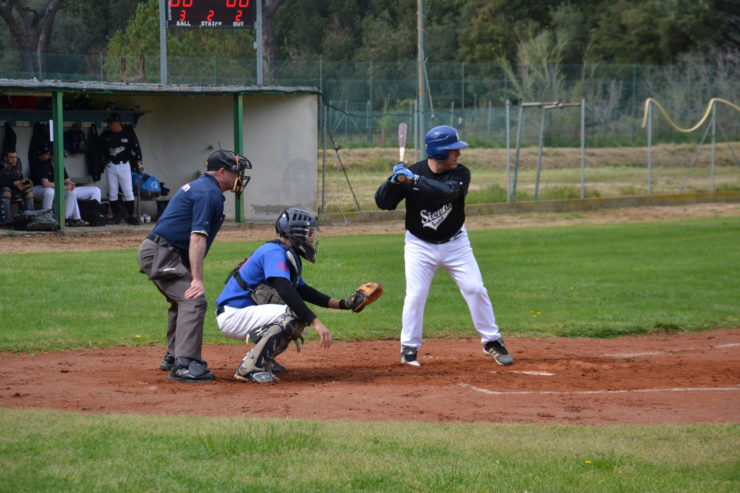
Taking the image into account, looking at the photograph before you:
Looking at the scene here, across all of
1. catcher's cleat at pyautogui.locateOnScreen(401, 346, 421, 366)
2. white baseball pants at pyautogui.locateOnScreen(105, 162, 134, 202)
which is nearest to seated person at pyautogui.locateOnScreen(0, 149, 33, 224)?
white baseball pants at pyautogui.locateOnScreen(105, 162, 134, 202)

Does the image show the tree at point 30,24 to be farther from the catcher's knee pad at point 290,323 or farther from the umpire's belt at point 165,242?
the catcher's knee pad at point 290,323

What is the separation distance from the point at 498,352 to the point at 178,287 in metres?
2.90

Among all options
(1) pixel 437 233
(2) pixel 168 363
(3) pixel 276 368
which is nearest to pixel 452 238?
(1) pixel 437 233

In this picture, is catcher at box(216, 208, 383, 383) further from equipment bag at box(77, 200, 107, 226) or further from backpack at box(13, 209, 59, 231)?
equipment bag at box(77, 200, 107, 226)

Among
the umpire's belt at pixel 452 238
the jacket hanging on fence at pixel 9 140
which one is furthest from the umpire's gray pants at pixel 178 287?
the jacket hanging on fence at pixel 9 140

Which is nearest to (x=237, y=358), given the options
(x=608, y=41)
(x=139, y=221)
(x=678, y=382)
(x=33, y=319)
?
(x=33, y=319)

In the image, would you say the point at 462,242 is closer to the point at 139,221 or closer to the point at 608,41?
the point at 139,221

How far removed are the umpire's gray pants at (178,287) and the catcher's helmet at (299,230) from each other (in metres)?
0.80

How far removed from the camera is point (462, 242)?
8750 mm

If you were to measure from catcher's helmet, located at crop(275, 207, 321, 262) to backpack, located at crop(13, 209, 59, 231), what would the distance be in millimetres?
12940

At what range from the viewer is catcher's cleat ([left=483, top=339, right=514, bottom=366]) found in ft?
29.3

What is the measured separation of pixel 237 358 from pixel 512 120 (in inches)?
1377

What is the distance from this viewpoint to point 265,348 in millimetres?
7789

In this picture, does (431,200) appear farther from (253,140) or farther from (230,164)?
(253,140)
